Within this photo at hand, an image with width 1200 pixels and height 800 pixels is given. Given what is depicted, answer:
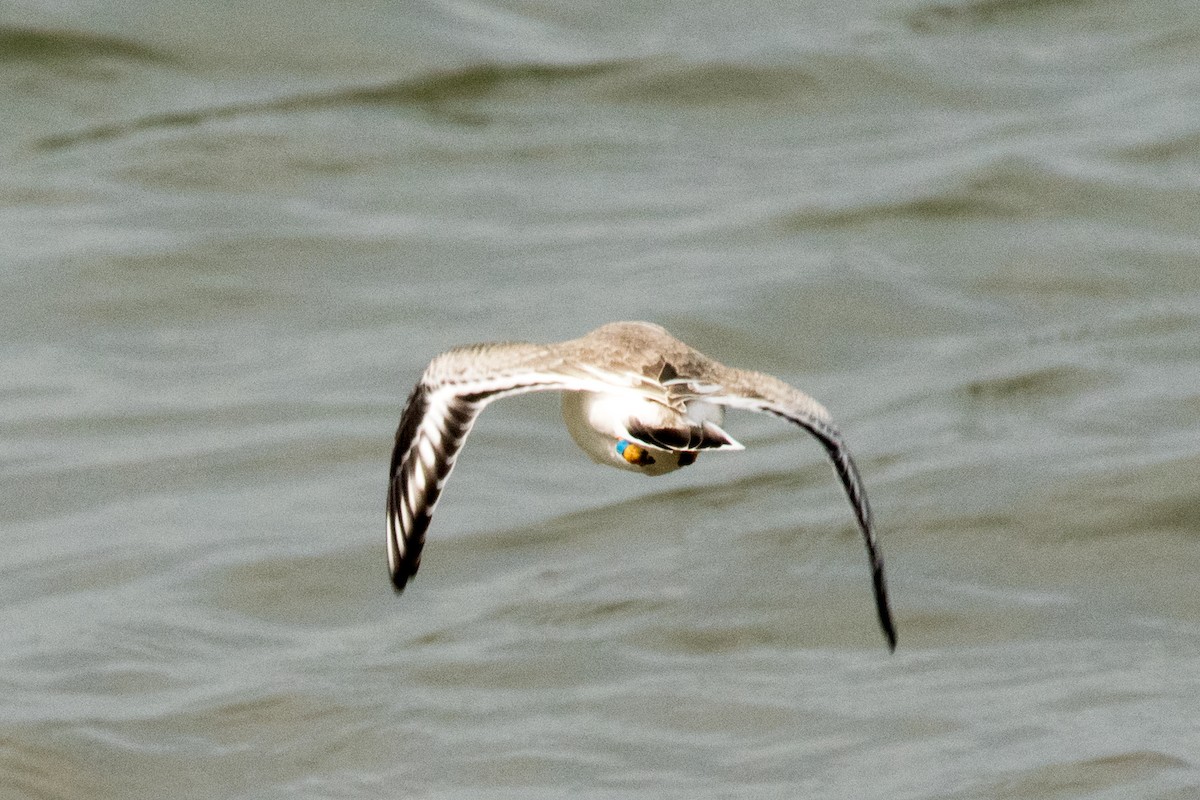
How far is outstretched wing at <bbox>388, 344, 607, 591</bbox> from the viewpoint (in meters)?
6.26

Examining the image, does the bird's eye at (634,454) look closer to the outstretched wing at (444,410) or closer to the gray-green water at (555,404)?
the outstretched wing at (444,410)

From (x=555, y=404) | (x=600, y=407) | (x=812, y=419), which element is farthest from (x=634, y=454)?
(x=555, y=404)

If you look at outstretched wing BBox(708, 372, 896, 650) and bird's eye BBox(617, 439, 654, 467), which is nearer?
outstretched wing BBox(708, 372, 896, 650)

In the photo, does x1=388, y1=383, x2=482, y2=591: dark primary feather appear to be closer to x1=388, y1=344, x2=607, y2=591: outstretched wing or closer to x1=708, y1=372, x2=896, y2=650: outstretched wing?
x1=388, y1=344, x2=607, y2=591: outstretched wing

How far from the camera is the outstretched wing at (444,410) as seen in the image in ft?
20.5

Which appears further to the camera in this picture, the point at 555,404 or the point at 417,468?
the point at 555,404

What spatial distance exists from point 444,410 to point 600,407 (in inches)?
17.5

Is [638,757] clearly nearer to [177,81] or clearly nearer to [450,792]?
[450,792]

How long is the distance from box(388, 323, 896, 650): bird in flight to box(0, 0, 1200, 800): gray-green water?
303 cm

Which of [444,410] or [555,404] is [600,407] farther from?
[555,404]

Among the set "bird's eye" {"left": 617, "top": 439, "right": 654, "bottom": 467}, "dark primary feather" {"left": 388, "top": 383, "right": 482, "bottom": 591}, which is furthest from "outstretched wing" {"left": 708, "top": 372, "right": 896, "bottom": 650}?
"dark primary feather" {"left": 388, "top": 383, "right": 482, "bottom": 591}

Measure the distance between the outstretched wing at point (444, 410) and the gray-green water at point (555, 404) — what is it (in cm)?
303

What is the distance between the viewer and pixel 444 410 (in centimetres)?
641

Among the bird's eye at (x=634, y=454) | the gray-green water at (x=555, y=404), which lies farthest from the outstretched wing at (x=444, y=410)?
the gray-green water at (x=555, y=404)
